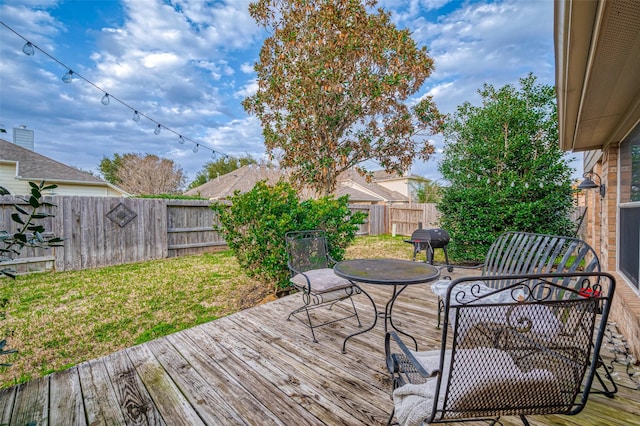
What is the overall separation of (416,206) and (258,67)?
8.81 metres

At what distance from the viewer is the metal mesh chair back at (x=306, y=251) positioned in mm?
3664

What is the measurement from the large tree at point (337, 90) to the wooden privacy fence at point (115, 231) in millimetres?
3254

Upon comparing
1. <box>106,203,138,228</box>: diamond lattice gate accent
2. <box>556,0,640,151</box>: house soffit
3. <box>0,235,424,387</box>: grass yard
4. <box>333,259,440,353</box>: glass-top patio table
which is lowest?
<box>0,235,424,387</box>: grass yard

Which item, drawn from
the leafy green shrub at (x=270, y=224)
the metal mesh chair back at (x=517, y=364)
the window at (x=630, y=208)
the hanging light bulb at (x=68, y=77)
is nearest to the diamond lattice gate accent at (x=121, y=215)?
the hanging light bulb at (x=68, y=77)

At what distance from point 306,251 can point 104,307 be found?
2989 millimetres

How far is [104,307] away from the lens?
4152 millimetres

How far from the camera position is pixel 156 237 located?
7730 mm

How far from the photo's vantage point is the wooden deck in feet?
5.76

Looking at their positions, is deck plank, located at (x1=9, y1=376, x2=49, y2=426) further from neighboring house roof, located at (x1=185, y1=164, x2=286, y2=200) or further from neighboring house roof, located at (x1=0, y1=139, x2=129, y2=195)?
neighboring house roof, located at (x1=185, y1=164, x2=286, y2=200)

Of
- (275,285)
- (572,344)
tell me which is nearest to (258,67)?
(275,285)

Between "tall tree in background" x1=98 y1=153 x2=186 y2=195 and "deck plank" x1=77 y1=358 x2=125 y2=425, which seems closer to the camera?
"deck plank" x1=77 y1=358 x2=125 y2=425

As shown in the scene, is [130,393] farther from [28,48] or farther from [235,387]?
[28,48]

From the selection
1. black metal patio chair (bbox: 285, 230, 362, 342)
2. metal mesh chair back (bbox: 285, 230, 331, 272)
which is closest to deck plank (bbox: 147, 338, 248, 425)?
black metal patio chair (bbox: 285, 230, 362, 342)

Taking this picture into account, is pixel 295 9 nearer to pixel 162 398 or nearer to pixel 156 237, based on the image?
pixel 156 237
